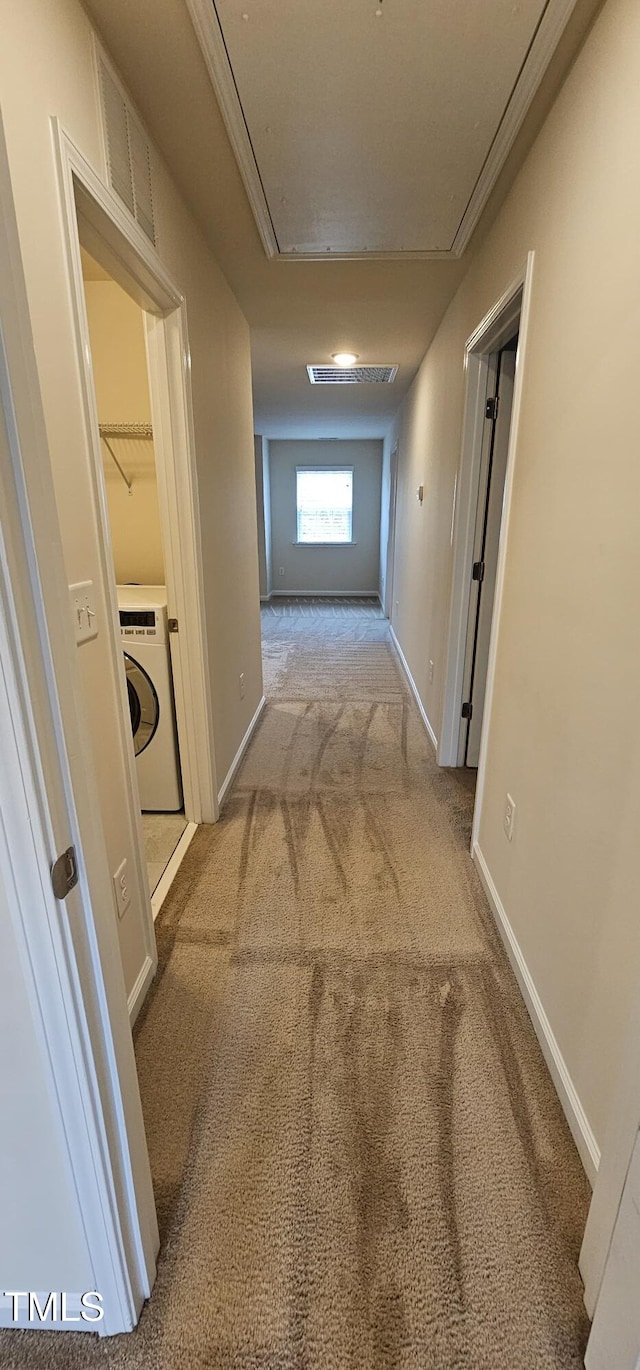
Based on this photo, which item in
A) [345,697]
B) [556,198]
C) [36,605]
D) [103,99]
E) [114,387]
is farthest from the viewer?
[345,697]

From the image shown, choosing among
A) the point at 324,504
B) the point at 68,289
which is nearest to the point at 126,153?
the point at 68,289

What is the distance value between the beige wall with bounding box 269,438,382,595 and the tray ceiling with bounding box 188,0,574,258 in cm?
622

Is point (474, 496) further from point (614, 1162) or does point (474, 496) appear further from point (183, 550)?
point (614, 1162)

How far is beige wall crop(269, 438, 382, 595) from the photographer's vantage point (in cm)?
801

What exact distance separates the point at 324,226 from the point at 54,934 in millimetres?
2423

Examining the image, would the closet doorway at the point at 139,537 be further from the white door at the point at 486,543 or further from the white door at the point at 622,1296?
the white door at the point at 622,1296

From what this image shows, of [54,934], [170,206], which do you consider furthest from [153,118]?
[54,934]

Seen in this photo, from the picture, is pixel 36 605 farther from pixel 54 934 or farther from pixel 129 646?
pixel 129 646

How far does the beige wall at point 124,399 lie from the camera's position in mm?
2383

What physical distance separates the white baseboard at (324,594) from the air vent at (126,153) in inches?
275

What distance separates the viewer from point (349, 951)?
5.72ft

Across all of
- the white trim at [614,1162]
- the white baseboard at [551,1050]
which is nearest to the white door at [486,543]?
the white baseboard at [551,1050]

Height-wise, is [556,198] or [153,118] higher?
[153,118]

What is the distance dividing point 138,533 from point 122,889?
1789 millimetres
